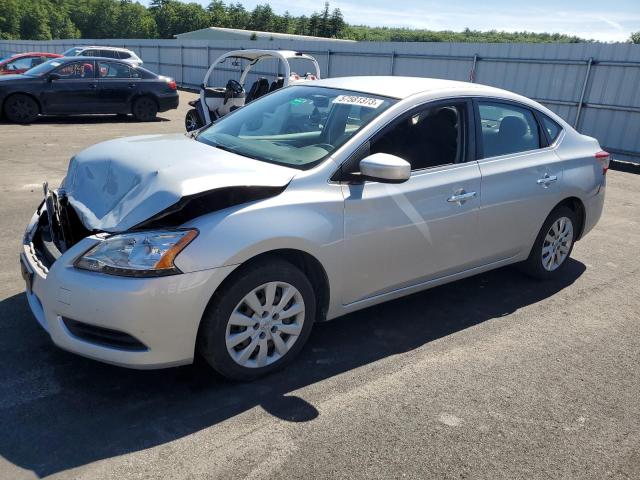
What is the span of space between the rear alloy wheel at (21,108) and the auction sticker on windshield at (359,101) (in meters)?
11.4

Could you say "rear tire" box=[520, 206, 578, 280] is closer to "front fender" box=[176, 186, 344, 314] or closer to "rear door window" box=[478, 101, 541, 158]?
"rear door window" box=[478, 101, 541, 158]

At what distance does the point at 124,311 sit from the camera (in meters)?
2.78

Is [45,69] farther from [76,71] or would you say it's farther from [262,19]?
[262,19]

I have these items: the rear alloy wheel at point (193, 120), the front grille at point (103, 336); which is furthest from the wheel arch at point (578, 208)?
the rear alloy wheel at point (193, 120)

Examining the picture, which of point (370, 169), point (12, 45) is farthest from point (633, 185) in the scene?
point (12, 45)

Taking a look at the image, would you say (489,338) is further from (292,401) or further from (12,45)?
(12,45)

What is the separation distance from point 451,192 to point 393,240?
62cm

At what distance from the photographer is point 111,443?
2689mm

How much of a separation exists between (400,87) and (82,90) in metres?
11.5

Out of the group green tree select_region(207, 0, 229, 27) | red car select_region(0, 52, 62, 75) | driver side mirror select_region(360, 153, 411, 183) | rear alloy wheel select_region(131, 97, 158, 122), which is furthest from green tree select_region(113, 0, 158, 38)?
driver side mirror select_region(360, 153, 411, 183)

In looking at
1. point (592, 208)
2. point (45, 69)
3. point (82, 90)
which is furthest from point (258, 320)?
point (45, 69)

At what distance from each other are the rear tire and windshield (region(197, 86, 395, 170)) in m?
2.00

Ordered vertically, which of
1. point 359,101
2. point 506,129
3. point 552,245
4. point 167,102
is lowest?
point 167,102

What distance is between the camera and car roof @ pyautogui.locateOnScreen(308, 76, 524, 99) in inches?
157
